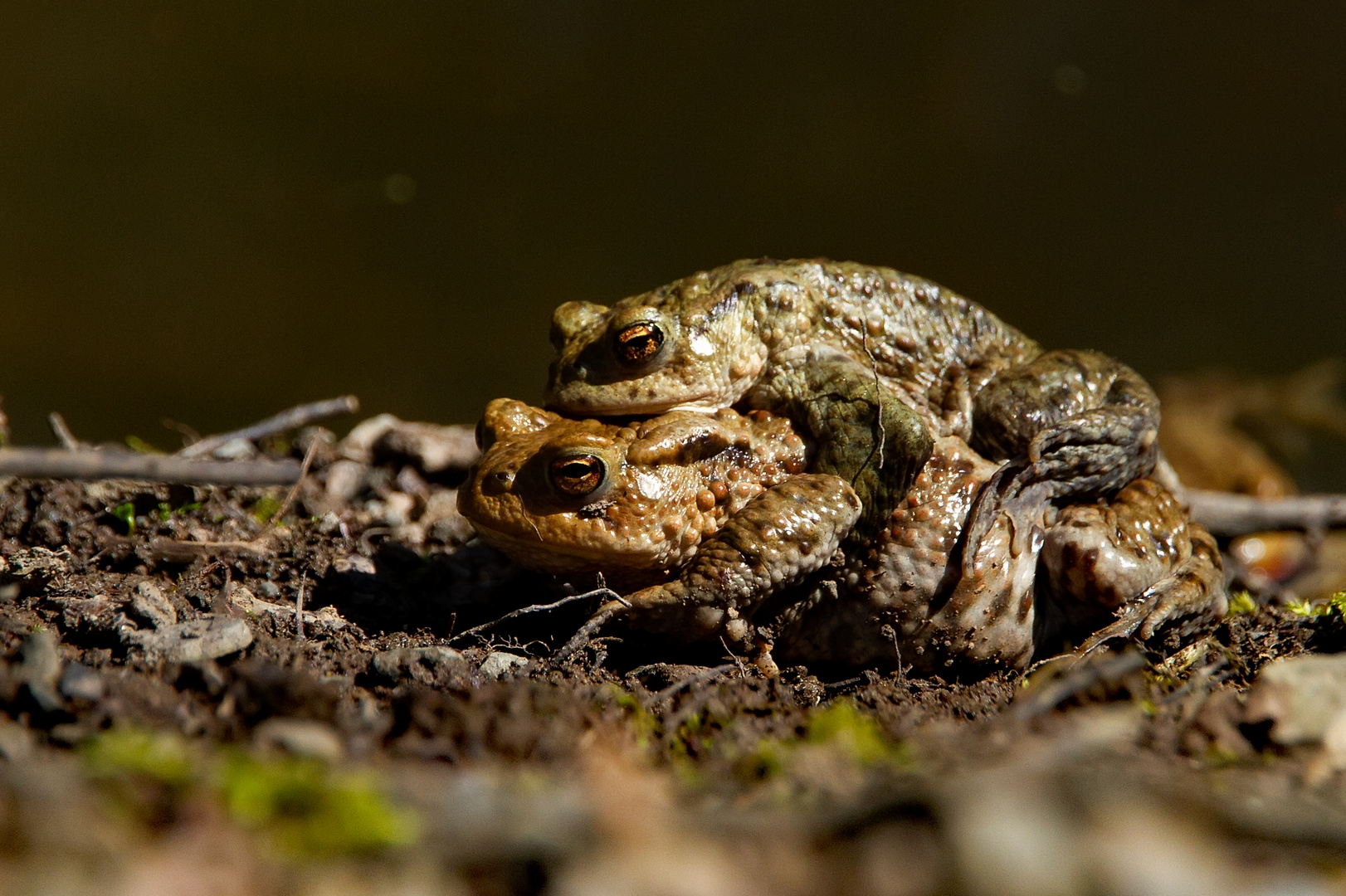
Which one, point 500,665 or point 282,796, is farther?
point 500,665

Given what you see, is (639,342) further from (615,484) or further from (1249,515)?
(1249,515)

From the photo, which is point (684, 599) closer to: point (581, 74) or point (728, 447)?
point (728, 447)

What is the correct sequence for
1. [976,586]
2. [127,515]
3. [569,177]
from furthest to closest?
[569,177] → [127,515] → [976,586]

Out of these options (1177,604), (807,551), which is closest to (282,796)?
(807,551)

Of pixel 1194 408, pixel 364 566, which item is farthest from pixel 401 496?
pixel 1194 408

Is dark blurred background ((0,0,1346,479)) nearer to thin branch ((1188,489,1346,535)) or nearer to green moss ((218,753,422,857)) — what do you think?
thin branch ((1188,489,1346,535))

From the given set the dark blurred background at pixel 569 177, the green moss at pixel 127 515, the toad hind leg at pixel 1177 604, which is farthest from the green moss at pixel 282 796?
the dark blurred background at pixel 569 177

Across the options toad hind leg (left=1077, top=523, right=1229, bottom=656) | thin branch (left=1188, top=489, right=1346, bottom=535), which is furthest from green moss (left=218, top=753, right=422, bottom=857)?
thin branch (left=1188, top=489, right=1346, bottom=535)
